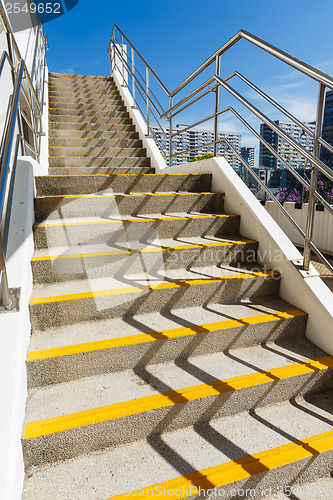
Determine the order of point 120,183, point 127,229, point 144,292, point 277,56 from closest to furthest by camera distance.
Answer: point 144,292 → point 277,56 → point 127,229 → point 120,183

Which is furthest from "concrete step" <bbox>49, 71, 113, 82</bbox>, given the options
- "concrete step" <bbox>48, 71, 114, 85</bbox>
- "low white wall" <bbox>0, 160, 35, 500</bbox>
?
"low white wall" <bbox>0, 160, 35, 500</bbox>

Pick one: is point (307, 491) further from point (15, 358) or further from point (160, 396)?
point (15, 358)

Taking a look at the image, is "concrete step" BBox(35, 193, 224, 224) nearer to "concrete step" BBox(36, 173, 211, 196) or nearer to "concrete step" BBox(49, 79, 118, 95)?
"concrete step" BBox(36, 173, 211, 196)

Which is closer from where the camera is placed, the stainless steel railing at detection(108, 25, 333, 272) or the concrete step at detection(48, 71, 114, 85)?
the stainless steel railing at detection(108, 25, 333, 272)

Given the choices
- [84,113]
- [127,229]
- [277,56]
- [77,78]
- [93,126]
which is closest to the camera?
[277,56]

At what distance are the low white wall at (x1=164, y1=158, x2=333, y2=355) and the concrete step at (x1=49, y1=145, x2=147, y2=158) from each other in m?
1.59

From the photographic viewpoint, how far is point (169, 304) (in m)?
1.66

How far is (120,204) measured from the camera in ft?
7.33

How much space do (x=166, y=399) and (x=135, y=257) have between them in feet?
2.84

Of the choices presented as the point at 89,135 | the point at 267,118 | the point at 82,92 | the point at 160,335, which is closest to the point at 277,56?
the point at 267,118

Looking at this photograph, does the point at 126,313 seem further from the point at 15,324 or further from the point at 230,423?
the point at 230,423

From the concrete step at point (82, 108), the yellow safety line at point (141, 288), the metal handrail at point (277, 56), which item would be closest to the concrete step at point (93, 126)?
the concrete step at point (82, 108)

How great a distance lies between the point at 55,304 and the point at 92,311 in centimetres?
19

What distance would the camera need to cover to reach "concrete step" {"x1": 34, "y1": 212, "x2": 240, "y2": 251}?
1.84 meters
